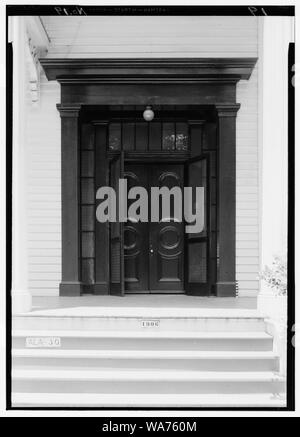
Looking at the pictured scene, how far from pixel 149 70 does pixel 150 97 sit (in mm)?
328

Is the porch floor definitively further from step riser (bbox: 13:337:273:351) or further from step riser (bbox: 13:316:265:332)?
step riser (bbox: 13:337:273:351)

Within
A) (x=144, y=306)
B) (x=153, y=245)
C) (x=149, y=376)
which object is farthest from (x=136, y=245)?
(x=149, y=376)

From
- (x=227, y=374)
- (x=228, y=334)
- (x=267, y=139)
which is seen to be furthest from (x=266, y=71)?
(x=227, y=374)

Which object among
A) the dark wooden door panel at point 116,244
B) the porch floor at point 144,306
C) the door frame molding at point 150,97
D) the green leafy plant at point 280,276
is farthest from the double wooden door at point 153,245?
the green leafy plant at point 280,276

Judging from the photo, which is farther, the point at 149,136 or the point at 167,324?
the point at 149,136

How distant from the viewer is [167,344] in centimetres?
518

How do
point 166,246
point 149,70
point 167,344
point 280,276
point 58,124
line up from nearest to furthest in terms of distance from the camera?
point 280,276
point 167,344
point 149,70
point 58,124
point 166,246

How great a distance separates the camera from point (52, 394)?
483 centimetres

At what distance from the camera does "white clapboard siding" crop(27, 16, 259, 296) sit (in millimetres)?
7199

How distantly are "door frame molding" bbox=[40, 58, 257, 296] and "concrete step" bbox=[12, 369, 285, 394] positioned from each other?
2358 mm

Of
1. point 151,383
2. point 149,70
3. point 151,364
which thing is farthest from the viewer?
point 149,70

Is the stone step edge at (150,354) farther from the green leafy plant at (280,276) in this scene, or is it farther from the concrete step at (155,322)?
the green leafy plant at (280,276)

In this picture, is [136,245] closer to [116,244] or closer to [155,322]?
[116,244]
